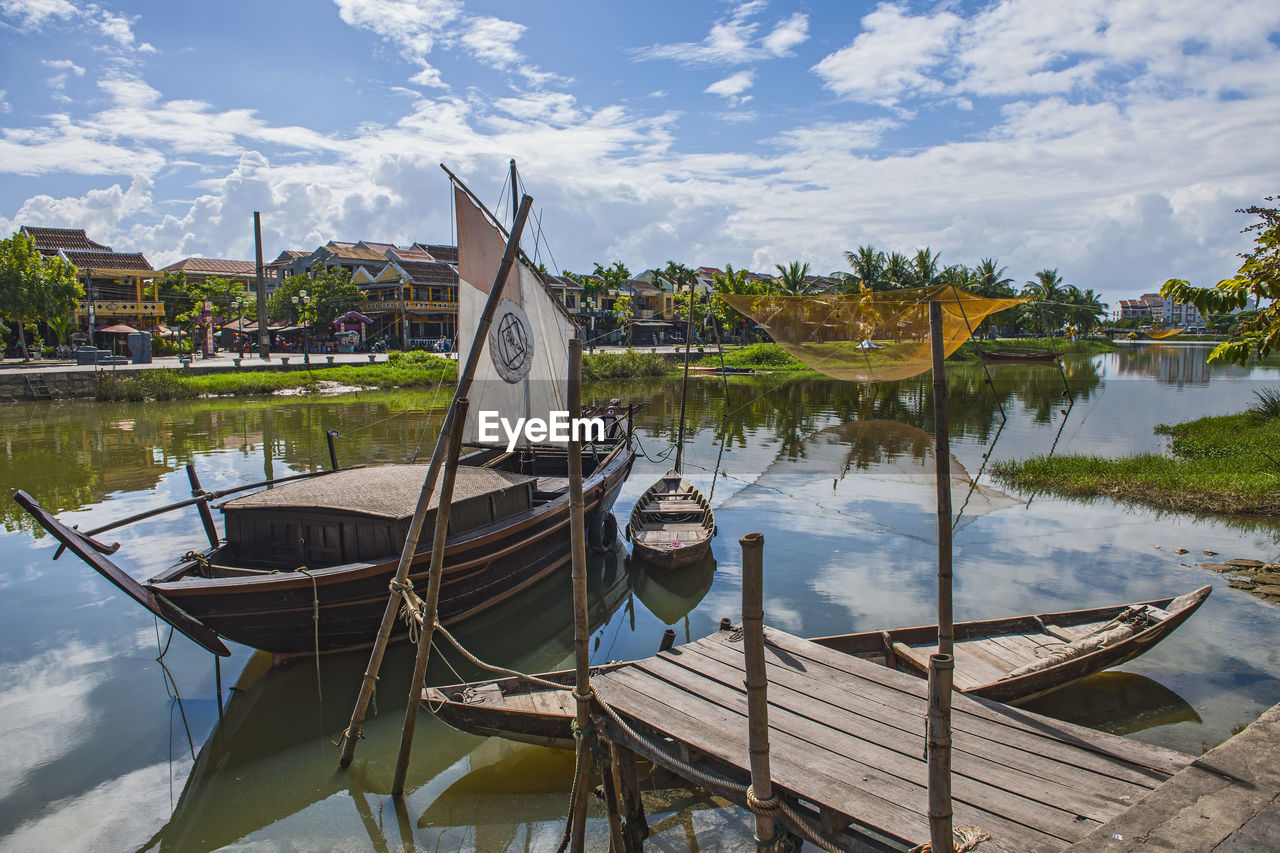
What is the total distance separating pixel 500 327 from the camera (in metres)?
12.7

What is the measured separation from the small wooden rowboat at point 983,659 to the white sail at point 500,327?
6.77 m

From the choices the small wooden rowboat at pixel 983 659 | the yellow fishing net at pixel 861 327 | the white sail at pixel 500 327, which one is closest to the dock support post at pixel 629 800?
the small wooden rowboat at pixel 983 659

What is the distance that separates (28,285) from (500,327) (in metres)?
40.5

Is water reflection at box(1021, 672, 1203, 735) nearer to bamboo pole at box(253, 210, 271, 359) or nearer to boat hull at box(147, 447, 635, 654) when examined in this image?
boat hull at box(147, 447, 635, 654)

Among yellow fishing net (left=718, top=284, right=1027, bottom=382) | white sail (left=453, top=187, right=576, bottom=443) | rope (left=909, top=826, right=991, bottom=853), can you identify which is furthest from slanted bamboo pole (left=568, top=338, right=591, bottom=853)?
yellow fishing net (left=718, top=284, right=1027, bottom=382)

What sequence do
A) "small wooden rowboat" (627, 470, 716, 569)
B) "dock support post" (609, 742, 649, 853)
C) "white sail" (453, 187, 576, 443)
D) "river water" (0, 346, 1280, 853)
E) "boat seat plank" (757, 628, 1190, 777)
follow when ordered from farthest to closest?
"white sail" (453, 187, 576, 443) < "small wooden rowboat" (627, 470, 716, 569) < "river water" (0, 346, 1280, 853) < "dock support post" (609, 742, 649, 853) < "boat seat plank" (757, 628, 1190, 777)

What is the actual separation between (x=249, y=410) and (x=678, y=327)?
50.8 metres

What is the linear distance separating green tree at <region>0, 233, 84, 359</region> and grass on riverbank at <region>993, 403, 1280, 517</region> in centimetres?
4651

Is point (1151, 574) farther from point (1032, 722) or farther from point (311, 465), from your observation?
point (311, 465)

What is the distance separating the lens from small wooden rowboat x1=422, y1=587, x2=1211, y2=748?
6.27 m

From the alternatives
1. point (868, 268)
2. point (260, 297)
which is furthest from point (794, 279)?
point (260, 297)

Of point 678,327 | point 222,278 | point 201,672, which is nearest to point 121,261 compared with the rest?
point 222,278

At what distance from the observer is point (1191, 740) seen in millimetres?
7297

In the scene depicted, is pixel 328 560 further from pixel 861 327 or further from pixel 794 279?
pixel 794 279
